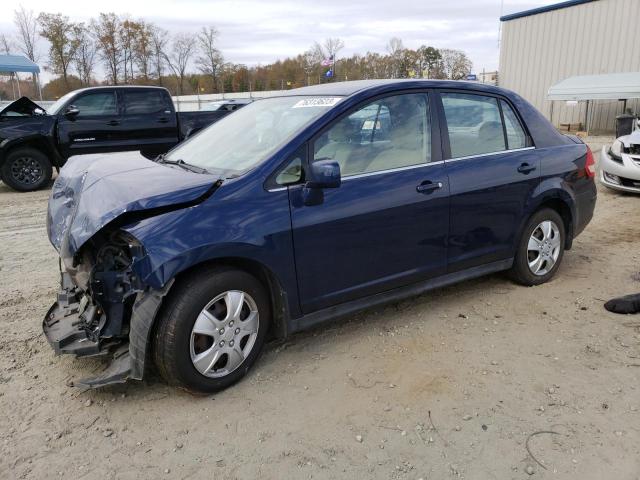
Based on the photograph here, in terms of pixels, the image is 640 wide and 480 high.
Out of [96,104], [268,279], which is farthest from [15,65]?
[268,279]

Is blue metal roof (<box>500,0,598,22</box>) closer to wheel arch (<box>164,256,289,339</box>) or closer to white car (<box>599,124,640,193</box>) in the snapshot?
white car (<box>599,124,640,193</box>)

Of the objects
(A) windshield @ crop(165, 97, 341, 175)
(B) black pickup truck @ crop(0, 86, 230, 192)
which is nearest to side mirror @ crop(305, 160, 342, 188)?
(A) windshield @ crop(165, 97, 341, 175)

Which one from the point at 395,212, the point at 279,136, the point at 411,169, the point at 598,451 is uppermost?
the point at 279,136

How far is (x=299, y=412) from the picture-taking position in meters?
2.87

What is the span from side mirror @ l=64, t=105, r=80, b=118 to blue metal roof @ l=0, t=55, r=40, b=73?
1445cm

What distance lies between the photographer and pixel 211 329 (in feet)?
9.50

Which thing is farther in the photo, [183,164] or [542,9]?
[542,9]

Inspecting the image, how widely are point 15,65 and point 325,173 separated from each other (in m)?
23.6

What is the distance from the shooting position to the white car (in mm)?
8070

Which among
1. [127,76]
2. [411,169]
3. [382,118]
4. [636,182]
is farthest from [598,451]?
[127,76]

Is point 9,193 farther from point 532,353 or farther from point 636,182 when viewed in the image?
point 636,182

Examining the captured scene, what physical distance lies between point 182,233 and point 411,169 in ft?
5.43

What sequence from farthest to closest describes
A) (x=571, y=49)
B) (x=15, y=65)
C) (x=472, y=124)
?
(x=571, y=49) < (x=15, y=65) < (x=472, y=124)

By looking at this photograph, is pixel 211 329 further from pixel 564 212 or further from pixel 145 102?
pixel 145 102
